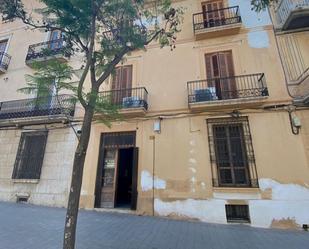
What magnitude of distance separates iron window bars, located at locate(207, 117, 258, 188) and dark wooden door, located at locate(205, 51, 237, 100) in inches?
44.8

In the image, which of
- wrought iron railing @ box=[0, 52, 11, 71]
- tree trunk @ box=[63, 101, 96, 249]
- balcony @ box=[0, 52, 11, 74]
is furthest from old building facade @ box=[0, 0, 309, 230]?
tree trunk @ box=[63, 101, 96, 249]

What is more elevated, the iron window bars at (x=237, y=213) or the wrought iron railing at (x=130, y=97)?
the wrought iron railing at (x=130, y=97)

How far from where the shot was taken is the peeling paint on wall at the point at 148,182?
756 centimetres

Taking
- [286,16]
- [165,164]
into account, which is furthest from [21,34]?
[286,16]

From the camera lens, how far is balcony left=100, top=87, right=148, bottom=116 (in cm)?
818

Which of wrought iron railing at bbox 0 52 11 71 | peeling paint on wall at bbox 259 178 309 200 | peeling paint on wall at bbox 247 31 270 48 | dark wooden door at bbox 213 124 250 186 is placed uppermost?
wrought iron railing at bbox 0 52 11 71

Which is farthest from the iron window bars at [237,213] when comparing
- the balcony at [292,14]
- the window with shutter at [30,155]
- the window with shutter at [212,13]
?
the window with shutter at [30,155]

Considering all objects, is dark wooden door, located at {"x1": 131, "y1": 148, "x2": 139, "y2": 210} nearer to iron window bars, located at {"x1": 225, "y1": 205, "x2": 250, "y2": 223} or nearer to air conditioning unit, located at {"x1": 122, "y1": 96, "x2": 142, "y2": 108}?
air conditioning unit, located at {"x1": 122, "y1": 96, "x2": 142, "y2": 108}

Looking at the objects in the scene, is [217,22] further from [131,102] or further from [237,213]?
[237,213]

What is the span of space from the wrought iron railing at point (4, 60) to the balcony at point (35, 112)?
240cm

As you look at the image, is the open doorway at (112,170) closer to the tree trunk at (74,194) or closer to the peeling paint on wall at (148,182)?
the peeling paint on wall at (148,182)

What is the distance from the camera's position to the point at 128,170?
10812mm

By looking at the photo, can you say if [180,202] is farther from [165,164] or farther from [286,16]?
[286,16]

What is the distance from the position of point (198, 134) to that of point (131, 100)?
9.77 ft
